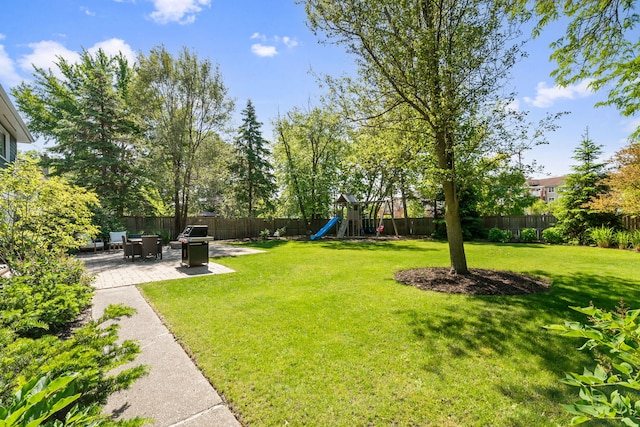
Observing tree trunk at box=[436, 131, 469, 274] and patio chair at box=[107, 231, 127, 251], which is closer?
tree trunk at box=[436, 131, 469, 274]

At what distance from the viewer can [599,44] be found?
186 inches

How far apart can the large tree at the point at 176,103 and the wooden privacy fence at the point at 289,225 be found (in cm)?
117

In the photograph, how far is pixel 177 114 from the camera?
51.4 ft

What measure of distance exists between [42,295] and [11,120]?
361 inches

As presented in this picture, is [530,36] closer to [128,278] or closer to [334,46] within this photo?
[334,46]

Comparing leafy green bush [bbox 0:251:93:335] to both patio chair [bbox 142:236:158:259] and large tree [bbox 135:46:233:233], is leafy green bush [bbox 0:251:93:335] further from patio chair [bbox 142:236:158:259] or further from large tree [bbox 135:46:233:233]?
large tree [bbox 135:46:233:233]

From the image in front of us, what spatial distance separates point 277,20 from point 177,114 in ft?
34.9

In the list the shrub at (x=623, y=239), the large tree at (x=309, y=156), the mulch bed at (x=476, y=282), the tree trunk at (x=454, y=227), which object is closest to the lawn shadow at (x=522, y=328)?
the mulch bed at (x=476, y=282)

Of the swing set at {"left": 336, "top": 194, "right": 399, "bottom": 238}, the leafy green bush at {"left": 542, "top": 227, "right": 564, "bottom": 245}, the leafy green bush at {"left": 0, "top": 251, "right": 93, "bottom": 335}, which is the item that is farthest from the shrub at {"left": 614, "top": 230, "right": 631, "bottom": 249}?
the leafy green bush at {"left": 0, "top": 251, "right": 93, "bottom": 335}

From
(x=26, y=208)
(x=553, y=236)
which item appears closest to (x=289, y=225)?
(x=553, y=236)

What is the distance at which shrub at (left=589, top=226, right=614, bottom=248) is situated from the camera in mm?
11836

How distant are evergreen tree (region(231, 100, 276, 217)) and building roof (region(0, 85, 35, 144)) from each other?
11.6 m

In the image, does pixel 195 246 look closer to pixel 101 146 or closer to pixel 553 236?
pixel 101 146

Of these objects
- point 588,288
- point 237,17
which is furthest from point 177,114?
point 588,288
